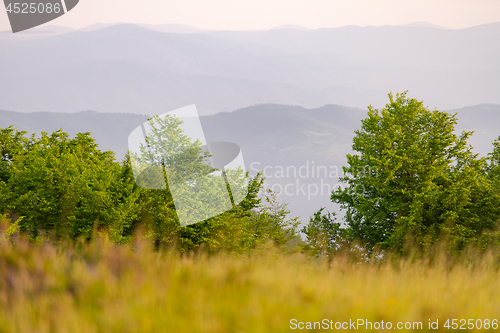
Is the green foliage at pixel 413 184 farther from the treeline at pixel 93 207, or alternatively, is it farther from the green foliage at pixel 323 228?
the treeline at pixel 93 207

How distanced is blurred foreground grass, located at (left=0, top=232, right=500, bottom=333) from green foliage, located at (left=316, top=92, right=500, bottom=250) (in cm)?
2130

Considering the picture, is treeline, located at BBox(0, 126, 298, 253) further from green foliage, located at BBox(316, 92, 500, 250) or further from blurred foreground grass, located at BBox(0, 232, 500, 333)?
blurred foreground grass, located at BBox(0, 232, 500, 333)

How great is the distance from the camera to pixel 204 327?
11.2 feet

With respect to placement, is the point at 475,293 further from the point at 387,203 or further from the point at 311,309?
the point at 387,203

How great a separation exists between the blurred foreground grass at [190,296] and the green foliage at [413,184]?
69.9ft

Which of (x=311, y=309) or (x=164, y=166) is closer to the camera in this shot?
(x=311, y=309)

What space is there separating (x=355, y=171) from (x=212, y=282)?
2673cm

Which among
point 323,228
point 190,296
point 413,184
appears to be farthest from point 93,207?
point 190,296

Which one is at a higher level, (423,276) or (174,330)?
(174,330)

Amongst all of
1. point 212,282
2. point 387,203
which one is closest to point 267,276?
point 212,282

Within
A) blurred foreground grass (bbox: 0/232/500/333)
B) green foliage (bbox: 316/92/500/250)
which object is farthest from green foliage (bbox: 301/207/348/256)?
blurred foreground grass (bbox: 0/232/500/333)

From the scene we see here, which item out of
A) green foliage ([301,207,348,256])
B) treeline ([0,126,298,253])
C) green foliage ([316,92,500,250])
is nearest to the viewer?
green foliage ([316,92,500,250])

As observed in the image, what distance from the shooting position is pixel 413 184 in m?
27.7

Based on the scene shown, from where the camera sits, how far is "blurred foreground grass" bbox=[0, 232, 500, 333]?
11.8 ft
